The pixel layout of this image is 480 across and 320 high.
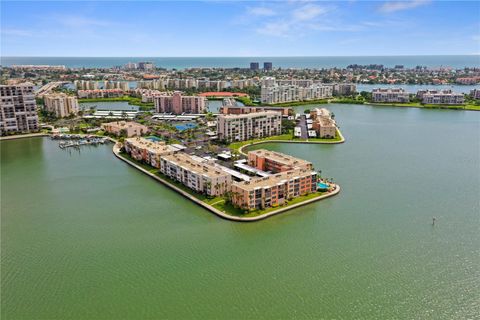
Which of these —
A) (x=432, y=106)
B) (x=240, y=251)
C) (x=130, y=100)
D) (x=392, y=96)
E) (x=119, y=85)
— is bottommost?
(x=240, y=251)

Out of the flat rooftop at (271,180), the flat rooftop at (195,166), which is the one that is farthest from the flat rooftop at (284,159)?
the flat rooftop at (195,166)

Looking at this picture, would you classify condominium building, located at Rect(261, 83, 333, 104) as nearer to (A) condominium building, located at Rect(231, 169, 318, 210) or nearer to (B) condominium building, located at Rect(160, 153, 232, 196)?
(B) condominium building, located at Rect(160, 153, 232, 196)

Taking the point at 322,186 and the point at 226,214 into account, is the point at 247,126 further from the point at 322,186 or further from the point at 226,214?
the point at 226,214

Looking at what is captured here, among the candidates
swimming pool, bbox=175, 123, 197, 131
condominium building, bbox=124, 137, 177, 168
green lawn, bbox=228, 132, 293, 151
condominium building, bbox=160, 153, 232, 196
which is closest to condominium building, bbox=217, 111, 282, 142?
green lawn, bbox=228, 132, 293, 151

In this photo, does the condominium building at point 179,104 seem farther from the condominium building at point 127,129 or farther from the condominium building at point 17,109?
the condominium building at point 17,109

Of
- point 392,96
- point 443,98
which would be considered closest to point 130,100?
point 392,96

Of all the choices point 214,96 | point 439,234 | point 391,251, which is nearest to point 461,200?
point 439,234
